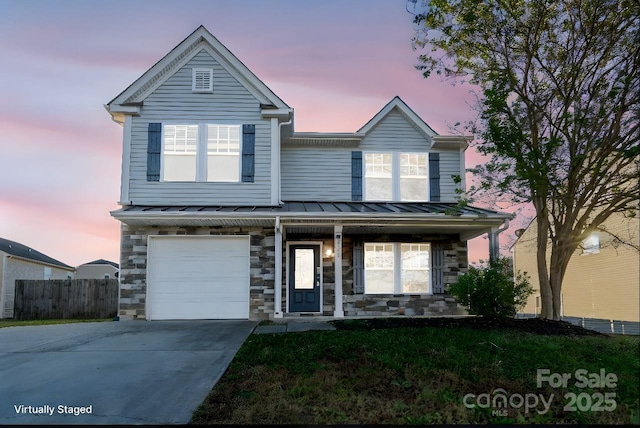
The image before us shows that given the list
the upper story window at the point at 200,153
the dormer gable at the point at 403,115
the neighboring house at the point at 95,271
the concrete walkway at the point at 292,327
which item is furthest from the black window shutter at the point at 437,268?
the neighboring house at the point at 95,271

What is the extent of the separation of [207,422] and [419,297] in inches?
376

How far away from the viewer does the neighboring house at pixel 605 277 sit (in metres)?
17.9

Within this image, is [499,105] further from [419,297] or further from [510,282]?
[419,297]

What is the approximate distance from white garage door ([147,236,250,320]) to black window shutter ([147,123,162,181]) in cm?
166

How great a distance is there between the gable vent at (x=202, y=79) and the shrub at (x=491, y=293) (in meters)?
8.22

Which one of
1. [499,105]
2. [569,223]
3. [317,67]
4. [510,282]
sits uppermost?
[317,67]

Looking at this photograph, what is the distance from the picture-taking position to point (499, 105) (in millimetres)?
9930

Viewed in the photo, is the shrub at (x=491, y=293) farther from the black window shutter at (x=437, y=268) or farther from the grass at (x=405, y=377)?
the black window shutter at (x=437, y=268)

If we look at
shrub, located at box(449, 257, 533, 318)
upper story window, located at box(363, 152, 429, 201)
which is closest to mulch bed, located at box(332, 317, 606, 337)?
shrub, located at box(449, 257, 533, 318)

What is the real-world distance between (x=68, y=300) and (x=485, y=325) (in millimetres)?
16054

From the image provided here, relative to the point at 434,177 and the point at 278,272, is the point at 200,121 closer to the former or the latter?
the point at 278,272

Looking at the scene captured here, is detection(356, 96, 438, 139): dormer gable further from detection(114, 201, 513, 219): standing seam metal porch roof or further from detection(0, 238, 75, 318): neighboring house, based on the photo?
detection(0, 238, 75, 318): neighboring house

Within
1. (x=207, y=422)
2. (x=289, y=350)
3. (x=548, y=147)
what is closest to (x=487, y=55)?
(x=548, y=147)

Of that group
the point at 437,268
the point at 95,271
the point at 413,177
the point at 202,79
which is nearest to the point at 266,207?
the point at 202,79
